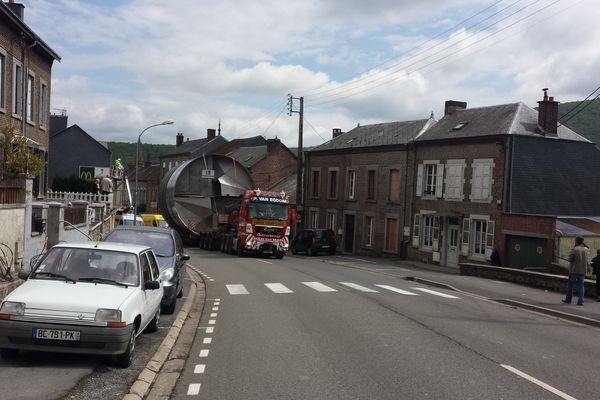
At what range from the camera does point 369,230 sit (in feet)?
146

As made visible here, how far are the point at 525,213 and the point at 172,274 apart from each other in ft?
78.0

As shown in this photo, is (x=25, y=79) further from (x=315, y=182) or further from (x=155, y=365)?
(x=315, y=182)

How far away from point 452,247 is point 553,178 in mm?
6433

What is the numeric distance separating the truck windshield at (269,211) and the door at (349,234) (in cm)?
1276

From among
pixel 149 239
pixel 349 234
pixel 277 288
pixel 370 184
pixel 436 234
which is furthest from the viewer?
pixel 349 234

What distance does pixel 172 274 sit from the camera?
12820 mm

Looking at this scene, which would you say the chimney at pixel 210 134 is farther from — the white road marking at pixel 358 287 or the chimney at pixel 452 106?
the white road marking at pixel 358 287

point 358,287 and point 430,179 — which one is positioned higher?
point 430,179

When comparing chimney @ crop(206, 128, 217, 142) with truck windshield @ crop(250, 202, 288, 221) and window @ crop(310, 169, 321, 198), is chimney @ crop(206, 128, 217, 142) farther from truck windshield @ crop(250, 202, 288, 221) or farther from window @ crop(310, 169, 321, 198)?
truck windshield @ crop(250, 202, 288, 221)

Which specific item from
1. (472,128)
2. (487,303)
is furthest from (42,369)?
(472,128)

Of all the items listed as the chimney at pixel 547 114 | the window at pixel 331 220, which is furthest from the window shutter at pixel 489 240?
the window at pixel 331 220

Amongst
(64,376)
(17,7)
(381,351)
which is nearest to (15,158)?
(64,376)

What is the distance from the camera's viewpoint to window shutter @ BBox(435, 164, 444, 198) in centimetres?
3697

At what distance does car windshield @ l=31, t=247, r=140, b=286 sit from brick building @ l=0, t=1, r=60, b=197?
1116 centimetres
